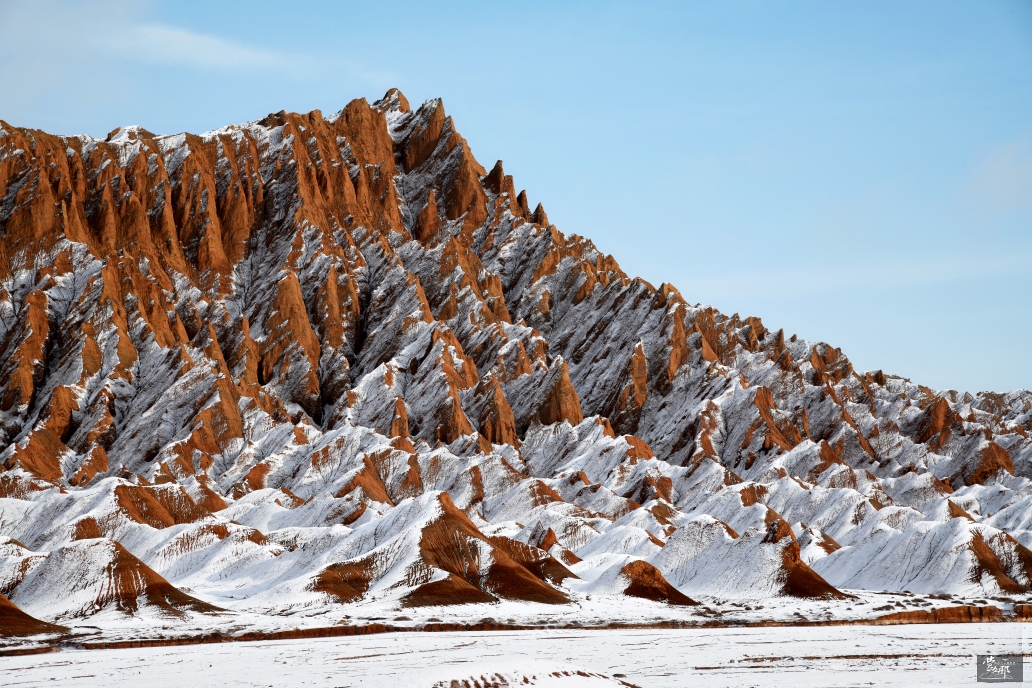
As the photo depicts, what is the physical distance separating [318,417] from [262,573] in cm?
8348

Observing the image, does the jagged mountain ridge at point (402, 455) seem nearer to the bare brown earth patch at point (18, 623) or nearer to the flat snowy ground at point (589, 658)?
the bare brown earth patch at point (18, 623)

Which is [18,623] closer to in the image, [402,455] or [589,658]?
[589,658]

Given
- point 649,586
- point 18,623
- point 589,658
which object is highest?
point 649,586

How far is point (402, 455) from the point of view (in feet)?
467

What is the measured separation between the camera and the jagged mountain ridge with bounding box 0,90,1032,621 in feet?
306

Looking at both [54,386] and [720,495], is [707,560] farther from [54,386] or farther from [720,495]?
[54,386]

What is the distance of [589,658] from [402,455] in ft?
274

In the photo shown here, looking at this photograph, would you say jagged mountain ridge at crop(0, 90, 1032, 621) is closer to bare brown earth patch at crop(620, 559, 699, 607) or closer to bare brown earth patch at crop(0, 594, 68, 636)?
bare brown earth patch at crop(620, 559, 699, 607)

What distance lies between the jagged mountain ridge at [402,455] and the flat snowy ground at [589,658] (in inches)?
598

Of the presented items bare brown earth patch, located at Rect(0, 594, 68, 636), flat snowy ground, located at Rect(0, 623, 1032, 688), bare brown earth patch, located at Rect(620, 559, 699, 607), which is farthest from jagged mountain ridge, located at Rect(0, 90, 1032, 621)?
flat snowy ground, located at Rect(0, 623, 1032, 688)

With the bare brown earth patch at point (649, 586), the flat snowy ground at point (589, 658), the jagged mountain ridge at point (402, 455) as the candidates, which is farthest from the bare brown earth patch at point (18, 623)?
the bare brown earth patch at point (649, 586)

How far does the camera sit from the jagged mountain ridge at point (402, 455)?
93312 mm

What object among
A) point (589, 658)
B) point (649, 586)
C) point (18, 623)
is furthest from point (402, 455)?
point (589, 658)

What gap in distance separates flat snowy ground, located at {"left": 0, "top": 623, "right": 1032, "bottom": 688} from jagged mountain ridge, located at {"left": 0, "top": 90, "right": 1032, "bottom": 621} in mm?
15180
